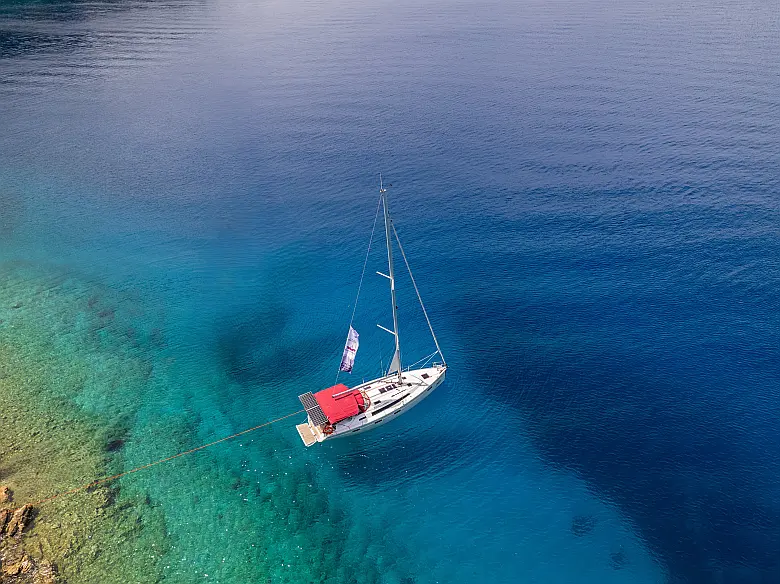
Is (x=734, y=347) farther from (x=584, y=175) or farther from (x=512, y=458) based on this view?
(x=584, y=175)

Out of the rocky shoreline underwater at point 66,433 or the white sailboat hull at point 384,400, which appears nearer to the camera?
the rocky shoreline underwater at point 66,433

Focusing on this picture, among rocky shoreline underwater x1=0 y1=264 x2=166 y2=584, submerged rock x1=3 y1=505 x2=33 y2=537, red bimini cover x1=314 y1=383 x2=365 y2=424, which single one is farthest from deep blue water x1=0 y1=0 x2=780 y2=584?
submerged rock x1=3 y1=505 x2=33 y2=537

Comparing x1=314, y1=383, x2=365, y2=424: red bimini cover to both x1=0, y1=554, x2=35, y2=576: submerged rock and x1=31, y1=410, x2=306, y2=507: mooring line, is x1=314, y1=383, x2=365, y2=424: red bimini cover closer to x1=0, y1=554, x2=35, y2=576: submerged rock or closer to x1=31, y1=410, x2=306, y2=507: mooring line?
x1=31, y1=410, x2=306, y2=507: mooring line

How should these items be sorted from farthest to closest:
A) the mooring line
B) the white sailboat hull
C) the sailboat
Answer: the white sailboat hull, the sailboat, the mooring line

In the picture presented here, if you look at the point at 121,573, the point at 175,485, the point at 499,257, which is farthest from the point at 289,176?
the point at 121,573

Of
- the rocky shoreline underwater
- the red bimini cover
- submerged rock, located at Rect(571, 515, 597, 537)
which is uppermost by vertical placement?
the red bimini cover

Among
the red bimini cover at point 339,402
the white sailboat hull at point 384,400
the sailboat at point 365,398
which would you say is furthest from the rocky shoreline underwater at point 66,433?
the red bimini cover at point 339,402

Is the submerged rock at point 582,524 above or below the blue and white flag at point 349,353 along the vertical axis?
below

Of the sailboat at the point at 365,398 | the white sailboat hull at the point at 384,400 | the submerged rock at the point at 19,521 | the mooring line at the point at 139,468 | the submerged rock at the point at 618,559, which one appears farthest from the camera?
the white sailboat hull at the point at 384,400

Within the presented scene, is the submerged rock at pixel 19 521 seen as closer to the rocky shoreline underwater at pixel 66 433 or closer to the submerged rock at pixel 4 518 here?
the rocky shoreline underwater at pixel 66 433
